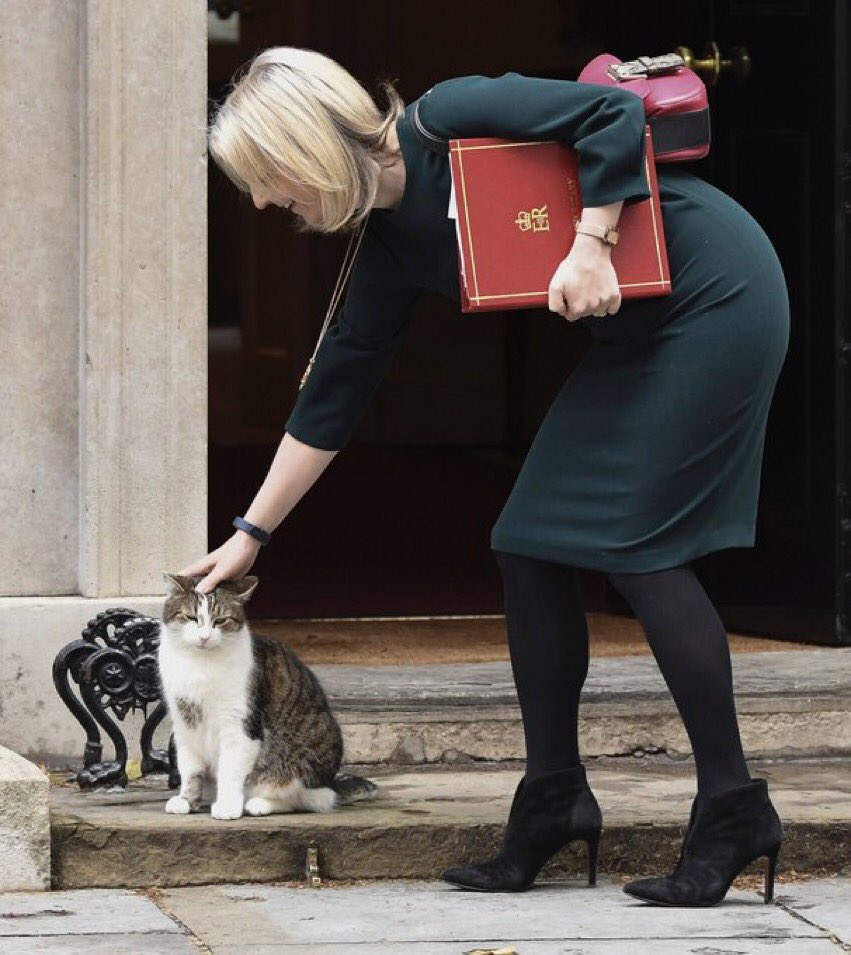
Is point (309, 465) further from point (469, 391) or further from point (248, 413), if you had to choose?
point (248, 413)

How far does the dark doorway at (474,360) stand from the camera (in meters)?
6.11

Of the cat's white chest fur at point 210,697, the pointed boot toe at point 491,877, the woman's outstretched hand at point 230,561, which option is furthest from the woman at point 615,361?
the cat's white chest fur at point 210,697

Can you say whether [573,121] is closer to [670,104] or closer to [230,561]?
[670,104]

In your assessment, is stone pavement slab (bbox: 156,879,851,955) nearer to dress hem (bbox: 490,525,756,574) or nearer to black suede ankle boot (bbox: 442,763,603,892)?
black suede ankle boot (bbox: 442,763,603,892)

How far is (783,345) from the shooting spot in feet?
11.8

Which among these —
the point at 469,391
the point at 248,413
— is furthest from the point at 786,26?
the point at 248,413

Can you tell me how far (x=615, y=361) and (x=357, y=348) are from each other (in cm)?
54

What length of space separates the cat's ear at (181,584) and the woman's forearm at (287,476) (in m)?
0.35

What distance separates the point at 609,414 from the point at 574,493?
0.16 m

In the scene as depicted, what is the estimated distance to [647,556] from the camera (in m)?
3.57

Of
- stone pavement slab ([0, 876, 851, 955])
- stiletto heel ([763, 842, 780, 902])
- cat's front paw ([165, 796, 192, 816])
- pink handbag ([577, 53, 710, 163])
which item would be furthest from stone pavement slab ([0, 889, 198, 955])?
pink handbag ([577, 53, 710, 163])

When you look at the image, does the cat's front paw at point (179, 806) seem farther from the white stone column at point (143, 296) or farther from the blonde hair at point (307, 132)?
the blonde hair at point (307, 132)

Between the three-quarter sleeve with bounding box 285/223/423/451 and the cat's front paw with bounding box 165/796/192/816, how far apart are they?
2.79 feet

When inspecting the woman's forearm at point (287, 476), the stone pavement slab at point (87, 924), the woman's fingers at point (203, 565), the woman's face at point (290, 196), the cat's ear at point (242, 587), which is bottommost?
the stone pavement slab at point (87, 924)
